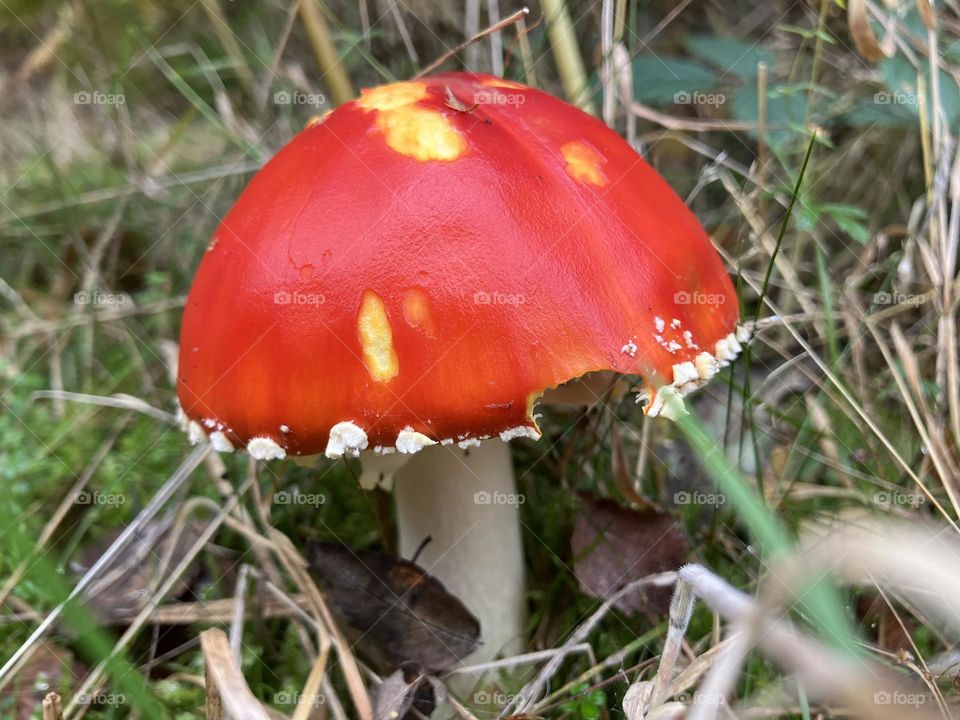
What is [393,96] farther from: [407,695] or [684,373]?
[407,695]

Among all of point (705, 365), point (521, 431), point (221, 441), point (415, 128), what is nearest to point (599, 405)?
point (705, 365)

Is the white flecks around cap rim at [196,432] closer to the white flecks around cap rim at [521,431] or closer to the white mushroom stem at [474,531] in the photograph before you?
the white mushroom stem at [474,531]

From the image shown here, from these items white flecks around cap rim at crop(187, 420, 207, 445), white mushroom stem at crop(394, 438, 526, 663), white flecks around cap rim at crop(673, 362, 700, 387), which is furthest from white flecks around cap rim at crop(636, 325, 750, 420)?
white flecks around cap rim at crop(187, 420, 207, 445)

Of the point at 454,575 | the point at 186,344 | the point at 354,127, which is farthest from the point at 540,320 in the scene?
the point at 454,575

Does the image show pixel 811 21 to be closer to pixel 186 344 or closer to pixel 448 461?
pixel 448 461

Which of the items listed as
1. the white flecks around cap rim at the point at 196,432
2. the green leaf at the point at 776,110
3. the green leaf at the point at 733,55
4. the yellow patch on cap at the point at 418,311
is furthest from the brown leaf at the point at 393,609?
the green leaf at the point at 733,55

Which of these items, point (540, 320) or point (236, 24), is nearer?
point (540, 320)
